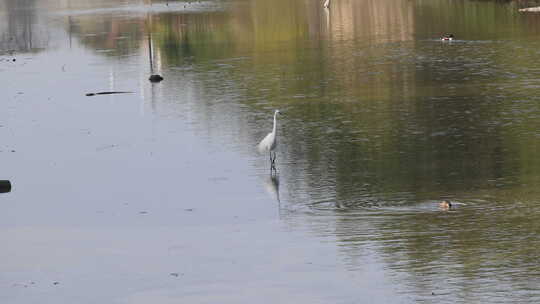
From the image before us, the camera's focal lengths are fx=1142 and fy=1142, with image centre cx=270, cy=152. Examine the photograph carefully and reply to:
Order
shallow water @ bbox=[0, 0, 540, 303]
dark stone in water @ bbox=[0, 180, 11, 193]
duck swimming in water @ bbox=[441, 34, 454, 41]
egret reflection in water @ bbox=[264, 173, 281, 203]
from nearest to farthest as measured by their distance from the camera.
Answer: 1. shallow water @ bbox=[0, 0, 540, 303]
2. egret reflection in water @ bbox=[264, 173, 281, 203]
3. dark stone in water @ bbox=[0, 180, 11, 193]
4. duck swimming in water @ bbox=[441, 34, 454, 41]

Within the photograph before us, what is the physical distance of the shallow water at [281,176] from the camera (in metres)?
18.3

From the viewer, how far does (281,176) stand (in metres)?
25.8

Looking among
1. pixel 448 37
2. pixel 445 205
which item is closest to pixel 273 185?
pixel 445 205

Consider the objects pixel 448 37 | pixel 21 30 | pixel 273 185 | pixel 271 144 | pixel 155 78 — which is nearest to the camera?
pixel 273 185

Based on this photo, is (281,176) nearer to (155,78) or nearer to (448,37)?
(155,78)

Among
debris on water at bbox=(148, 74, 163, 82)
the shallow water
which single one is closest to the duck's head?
the shallow water

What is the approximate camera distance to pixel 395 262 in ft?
60.7

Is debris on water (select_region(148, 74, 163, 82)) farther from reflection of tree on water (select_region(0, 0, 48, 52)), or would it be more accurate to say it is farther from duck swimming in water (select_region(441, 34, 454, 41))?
reflection of tree on water (select_region(0, 0, 48, 52))

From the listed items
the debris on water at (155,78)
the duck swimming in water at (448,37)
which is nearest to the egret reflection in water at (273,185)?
the debris on water at (155,78)

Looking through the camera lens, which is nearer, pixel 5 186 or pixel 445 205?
pixel 445 205

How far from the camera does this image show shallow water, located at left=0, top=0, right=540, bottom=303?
18.3 meters

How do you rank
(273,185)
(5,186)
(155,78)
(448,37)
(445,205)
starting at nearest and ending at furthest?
(445,205)
(273,185)
(5,186)
(155,78)
(448,37)

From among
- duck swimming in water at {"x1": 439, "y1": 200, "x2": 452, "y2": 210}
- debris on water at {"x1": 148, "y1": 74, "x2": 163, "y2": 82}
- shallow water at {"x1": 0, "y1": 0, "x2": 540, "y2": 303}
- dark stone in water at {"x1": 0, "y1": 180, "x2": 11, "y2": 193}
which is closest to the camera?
shallow water at {"x1": 0, "y1": 0, "x2": 540, "y2": 303}

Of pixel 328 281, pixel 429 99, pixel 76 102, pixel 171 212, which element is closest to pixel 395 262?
pixel 328 281
